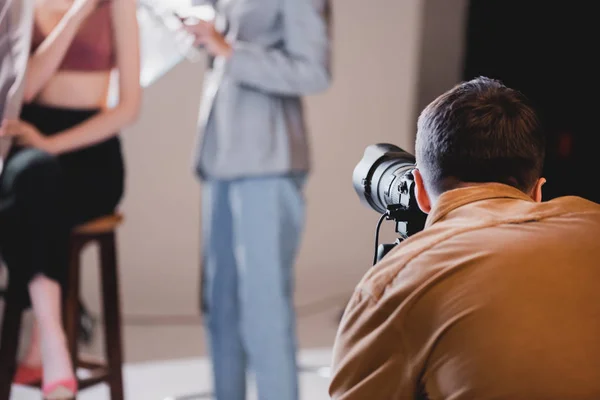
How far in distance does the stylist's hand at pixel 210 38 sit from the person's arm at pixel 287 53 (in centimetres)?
2

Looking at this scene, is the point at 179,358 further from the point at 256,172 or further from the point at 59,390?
the point at 256,172

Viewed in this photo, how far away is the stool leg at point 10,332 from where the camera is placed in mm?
1831

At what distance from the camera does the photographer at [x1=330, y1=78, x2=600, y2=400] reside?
79 centimetres

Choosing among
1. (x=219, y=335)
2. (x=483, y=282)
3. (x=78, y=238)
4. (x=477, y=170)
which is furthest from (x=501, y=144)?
(x=219, y=335)

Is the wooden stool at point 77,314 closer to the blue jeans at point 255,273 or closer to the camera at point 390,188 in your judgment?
the blue jeans at point 255,273

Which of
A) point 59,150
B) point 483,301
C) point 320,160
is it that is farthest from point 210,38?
point 483,301

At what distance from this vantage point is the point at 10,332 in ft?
6.00

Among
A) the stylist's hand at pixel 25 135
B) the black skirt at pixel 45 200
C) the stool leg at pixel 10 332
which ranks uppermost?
the stylist's hand at pixel 25 135

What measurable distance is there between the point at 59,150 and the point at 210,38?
42 centimetres

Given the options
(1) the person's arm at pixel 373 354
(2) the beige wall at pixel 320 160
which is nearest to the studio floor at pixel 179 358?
(2) the beige wall at pixel 320 160

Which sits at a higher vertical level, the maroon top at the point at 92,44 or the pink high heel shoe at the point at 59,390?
the maroon top at the point at 92,44

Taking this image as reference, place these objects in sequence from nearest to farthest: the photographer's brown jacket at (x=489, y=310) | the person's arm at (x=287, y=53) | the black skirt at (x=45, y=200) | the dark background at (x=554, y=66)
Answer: the photographer's brown jacket at (x=489, y=310), the black skirt at (x=45, y=200), the person's arm at (x=287, y=53), the dark background at (x=554, y=66)

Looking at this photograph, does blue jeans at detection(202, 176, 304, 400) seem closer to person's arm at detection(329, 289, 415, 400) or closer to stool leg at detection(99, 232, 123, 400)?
→ stool leg at detection(99, 232, 123, 400)

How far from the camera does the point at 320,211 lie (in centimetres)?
288
